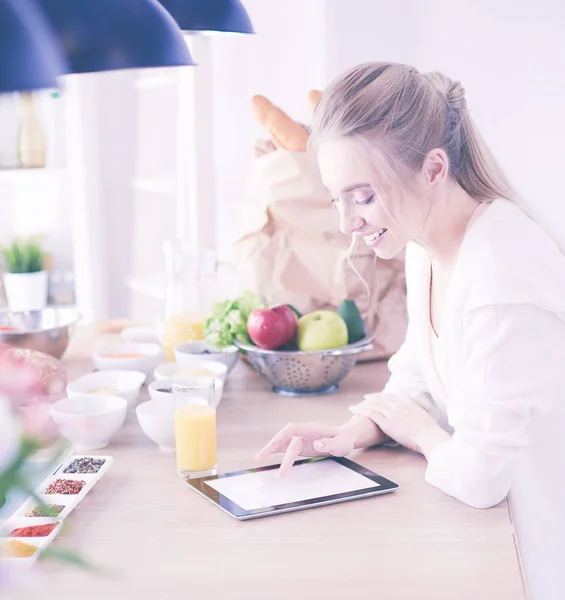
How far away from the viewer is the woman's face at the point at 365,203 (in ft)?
4.30

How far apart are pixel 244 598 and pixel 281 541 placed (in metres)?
0.14

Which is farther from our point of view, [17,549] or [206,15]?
[206,15]

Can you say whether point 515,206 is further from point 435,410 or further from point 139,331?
point 139,331

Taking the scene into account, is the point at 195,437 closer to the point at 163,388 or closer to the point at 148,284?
the point at 163,388

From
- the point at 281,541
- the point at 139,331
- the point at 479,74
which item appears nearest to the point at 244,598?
the point at 281,541

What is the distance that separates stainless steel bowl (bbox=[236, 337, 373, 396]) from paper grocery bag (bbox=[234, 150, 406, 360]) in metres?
0.22

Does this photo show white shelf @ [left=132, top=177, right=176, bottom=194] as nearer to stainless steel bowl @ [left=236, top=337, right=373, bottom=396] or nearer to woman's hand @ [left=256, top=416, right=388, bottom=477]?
stainless steel bowl @ [left=236, top=337, right=373, bottom=396]

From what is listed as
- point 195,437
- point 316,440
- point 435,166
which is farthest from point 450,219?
point 195,437

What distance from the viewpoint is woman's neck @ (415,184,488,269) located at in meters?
1.37

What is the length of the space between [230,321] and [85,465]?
1.72ft

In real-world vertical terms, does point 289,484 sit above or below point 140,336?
above

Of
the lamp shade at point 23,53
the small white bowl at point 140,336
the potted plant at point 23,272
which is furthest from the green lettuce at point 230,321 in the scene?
the potted plant at point 23,272

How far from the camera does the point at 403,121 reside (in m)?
1.30

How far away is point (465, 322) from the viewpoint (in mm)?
1264
